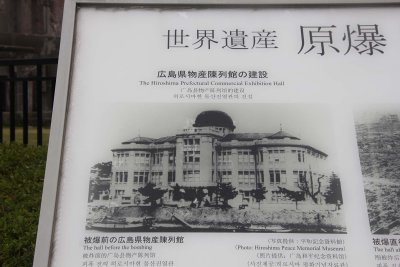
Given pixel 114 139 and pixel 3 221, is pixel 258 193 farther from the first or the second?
pixel 3 221

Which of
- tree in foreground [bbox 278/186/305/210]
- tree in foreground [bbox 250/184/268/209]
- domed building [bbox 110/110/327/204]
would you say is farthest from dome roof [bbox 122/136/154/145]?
tree in foreground [bbox 278/186/305/210]

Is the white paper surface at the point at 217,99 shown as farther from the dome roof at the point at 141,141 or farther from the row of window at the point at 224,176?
the row of window at the point at 224,176

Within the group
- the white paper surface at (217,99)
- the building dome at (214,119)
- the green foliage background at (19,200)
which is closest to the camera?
the white paper surface at (217,99)

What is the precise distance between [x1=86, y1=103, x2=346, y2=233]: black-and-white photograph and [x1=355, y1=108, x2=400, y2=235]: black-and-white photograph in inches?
5.7

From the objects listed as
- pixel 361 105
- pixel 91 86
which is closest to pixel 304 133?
pixel 361 105

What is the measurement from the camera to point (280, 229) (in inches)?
71.2

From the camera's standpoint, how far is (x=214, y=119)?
203cm

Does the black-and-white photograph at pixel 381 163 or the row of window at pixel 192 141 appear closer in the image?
the black-and-white photograph at pixel 381 163

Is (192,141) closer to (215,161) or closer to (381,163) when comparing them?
(215,161)

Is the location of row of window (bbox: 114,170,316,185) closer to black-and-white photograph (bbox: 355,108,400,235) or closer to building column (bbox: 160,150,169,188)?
building column (bbox: 160,150,169,188)

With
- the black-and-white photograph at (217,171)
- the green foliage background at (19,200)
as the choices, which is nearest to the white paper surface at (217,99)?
the black-and-white photograph at (217,171)

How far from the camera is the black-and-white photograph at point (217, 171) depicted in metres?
1.83

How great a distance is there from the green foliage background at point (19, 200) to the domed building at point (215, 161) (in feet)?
4.70

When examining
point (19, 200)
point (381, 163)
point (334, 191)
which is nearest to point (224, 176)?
point (334, 191)
